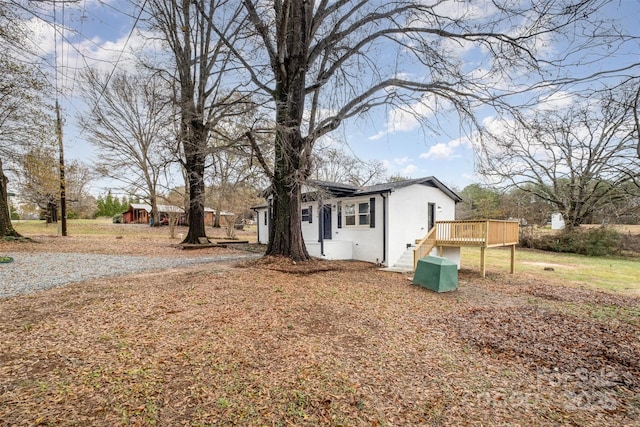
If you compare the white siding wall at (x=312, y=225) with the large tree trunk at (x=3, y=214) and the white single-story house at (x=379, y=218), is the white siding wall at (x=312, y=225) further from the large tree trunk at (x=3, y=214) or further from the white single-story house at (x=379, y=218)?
the large tree trunk at (x=3, y=214)

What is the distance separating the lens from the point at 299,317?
5117 mm

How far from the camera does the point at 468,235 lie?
10781 millimetres

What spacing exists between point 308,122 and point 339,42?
112 inches

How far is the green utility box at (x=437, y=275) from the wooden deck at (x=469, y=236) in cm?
183

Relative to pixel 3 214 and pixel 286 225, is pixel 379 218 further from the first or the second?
pixel 3 214

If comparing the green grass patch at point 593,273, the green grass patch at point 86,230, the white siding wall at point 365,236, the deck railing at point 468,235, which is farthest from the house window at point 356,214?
the green grass patch at point 86,230

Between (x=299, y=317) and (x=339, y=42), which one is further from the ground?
(x=339, y=42)

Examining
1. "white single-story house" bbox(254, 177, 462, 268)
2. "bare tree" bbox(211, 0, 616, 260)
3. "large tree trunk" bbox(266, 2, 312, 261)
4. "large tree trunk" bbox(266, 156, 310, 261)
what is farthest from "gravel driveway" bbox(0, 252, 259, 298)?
"white single-story house" bbox(254, 177, 462, 268)

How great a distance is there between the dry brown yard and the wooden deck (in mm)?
4019

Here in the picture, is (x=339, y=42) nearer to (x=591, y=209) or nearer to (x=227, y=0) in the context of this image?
(x=227, y=0)

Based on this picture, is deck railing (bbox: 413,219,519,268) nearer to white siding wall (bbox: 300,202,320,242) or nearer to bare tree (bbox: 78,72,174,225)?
white siding wall (bbox: 300,202,320,242)

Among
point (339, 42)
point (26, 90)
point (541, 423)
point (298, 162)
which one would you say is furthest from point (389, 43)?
point (26, 90)

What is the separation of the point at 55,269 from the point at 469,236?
12.9 m

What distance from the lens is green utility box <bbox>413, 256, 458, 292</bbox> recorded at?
790cm
